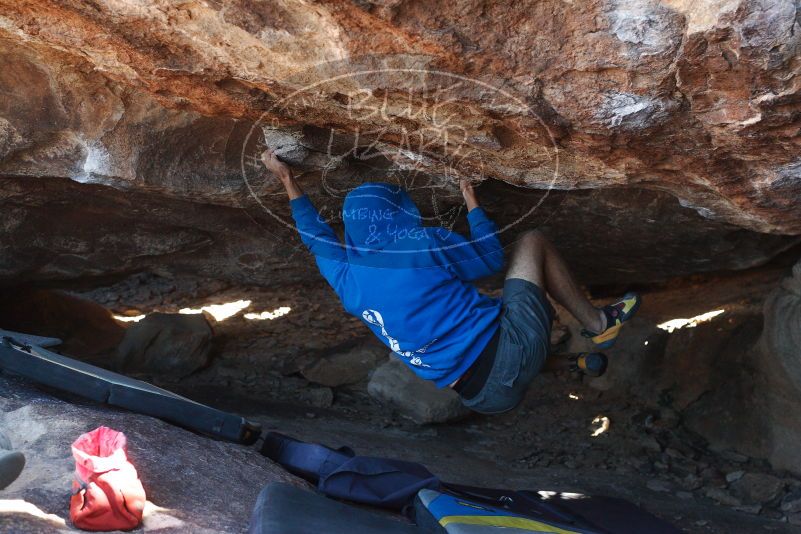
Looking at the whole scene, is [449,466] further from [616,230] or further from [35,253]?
[35,253]

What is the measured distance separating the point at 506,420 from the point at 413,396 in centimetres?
55

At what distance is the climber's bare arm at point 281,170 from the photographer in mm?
3098

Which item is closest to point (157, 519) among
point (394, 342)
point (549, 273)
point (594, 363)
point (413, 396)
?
point (394, 342)

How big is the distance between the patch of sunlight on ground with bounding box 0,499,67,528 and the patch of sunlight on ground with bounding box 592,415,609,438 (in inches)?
114

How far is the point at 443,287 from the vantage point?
9.84ft

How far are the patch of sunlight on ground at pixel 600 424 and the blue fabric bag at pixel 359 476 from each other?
5.00 feet

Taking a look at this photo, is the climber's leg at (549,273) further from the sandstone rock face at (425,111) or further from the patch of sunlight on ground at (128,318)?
the patch of sunlight on ground at (128,318)

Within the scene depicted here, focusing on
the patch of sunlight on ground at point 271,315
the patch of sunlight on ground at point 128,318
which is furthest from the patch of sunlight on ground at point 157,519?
the patch of sunlight on ground at point 128,318

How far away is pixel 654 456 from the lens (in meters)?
Result: 4.07

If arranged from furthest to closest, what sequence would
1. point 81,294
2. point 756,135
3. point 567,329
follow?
point 81,294 → point 567,329 → point 756,135

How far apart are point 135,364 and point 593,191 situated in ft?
9.45

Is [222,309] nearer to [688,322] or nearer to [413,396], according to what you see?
[413,396]

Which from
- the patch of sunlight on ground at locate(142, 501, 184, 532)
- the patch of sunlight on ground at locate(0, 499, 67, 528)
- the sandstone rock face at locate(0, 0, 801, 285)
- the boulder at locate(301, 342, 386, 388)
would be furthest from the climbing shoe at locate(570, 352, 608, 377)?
the patch of sunlight on ground at locate(0, 499, 67, 528)

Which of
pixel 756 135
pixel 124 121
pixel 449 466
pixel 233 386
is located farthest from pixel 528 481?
pixel 124 121
